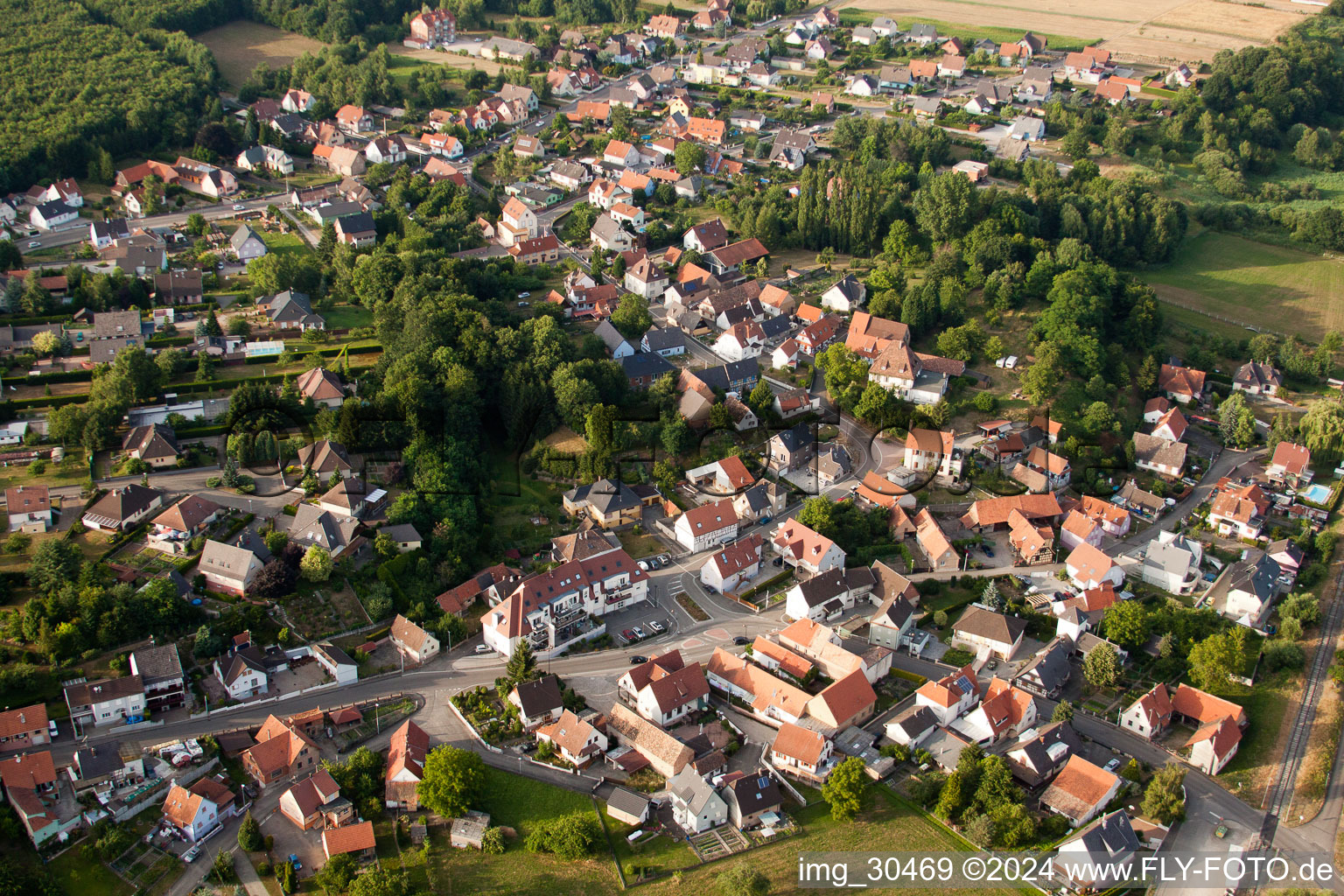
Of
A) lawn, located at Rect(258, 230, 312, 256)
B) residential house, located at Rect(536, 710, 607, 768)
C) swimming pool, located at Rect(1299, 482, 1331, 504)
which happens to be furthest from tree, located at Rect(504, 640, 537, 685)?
swimming pool, located at Rect(1299, 482, 1331, 504)

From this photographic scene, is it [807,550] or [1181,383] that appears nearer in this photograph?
[807,550]

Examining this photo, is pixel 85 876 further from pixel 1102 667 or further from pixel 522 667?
pixel 1102 667

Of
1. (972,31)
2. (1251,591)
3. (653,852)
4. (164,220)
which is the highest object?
(972,31)

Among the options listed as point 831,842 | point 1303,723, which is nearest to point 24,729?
point 831,842

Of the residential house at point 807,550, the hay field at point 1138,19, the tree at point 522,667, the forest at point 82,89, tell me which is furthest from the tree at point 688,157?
the tree at point 522,667

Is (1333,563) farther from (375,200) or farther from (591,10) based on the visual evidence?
(591,10)

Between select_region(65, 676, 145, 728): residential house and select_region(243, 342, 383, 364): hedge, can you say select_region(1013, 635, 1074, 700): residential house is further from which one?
select_region(243, 342, 383, 364): hedge
